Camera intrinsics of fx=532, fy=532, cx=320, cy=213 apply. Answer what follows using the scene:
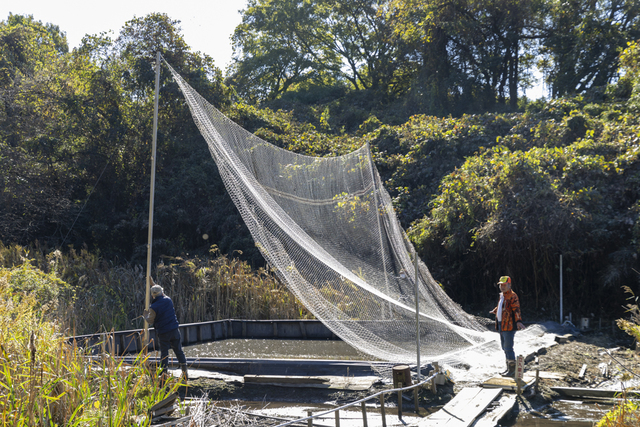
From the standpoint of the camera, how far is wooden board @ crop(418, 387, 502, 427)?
14.8 ft

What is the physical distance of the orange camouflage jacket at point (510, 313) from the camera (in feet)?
19.5

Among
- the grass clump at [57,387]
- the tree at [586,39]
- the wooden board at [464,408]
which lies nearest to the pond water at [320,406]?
the wooden board at [464,408]

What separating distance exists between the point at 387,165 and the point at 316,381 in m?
9.79

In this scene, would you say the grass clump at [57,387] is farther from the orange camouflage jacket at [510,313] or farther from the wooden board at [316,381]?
the orange camouflage jacket at [510,313]

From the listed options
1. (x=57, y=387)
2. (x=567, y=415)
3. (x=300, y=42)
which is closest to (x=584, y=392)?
(x=567, y=415)

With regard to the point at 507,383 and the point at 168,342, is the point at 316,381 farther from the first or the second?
the point at 507,383

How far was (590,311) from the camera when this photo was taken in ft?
31.8

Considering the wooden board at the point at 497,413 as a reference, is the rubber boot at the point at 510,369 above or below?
above

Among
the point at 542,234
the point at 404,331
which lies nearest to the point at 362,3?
the point at 542,234

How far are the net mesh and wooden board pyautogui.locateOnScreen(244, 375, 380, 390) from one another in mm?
353

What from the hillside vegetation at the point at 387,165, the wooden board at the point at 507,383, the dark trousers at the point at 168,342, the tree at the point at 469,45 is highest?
the tree at the point at 469,45

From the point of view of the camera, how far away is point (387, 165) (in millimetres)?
15102

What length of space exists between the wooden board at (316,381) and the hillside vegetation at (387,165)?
123 inches

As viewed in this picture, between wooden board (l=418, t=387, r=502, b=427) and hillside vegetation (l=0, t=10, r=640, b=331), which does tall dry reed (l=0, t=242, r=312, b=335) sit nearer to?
hillside vegetation (l=0, t=10, r=640, b=331)
